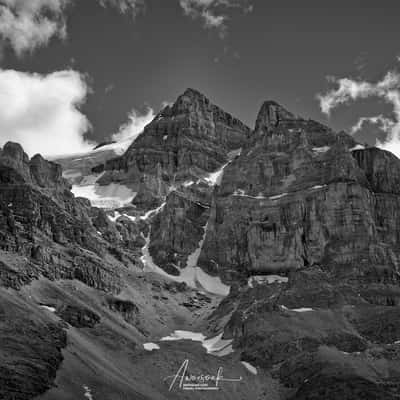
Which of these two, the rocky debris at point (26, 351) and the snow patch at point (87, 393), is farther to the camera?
the snow patch at point (87, 393)

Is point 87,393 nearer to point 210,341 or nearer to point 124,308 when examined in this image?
point 210,341

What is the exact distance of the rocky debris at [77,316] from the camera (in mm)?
124062

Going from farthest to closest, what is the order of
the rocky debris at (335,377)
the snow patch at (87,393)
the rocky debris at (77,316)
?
the rocky debris at (77,316) < the rocky debris at (335,377) < the snow patch at (87,393)

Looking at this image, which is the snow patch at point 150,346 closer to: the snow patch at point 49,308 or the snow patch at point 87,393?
the snow patch at point 49,308

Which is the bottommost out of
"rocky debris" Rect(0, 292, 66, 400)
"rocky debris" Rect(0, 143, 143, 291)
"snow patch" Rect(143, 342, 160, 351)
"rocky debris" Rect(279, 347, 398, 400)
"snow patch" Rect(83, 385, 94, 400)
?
"rocky debris" Rect(279, 347, 398, 400)

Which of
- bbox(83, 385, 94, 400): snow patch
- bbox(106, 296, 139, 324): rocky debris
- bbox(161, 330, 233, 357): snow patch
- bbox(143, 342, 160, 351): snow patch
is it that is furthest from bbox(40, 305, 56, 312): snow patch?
bbox(83, 385, 94, 400): snow patch

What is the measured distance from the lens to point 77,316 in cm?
12688

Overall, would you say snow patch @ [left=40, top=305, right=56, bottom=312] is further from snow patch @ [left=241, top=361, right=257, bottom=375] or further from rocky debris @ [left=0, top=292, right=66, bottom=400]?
snow patch @ [left=241, top=361, right=257, bottom=375]

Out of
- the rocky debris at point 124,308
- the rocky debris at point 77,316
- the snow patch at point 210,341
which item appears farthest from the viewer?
the rocky debris at point 124,308

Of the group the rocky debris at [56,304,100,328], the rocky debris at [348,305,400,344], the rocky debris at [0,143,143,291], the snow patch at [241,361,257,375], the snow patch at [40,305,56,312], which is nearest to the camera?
the snow patch at [241,361,257,375]

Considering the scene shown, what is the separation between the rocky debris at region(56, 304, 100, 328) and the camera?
124 meters

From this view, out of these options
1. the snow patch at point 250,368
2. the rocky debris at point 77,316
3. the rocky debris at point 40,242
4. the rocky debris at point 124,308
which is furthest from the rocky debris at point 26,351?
the rocky debris at point 124,308

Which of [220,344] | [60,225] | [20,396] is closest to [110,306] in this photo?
[220,344]

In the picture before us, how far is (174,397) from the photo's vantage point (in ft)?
314
